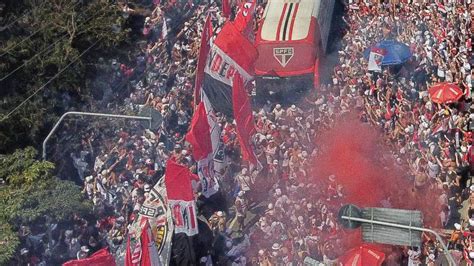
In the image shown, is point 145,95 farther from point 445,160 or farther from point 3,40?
point 445,160

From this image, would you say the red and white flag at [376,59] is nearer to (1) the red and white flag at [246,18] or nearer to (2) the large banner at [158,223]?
(1) the red and white flag at [246,18]

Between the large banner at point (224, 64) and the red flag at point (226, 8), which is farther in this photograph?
the red flag at point (226, 8)

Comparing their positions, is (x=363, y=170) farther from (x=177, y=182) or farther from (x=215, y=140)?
(x=177, y=182)

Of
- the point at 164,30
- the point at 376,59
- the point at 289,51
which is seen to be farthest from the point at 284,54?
the point at 164,30

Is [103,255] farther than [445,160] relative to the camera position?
No

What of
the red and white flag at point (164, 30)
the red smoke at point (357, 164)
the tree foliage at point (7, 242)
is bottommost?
the tree foliage at point (7, 242)

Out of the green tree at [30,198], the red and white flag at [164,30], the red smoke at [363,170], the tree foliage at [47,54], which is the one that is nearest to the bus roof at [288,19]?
the red and white flag at [164,30]

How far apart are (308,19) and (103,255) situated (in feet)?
35.0

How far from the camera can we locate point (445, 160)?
20.4 m

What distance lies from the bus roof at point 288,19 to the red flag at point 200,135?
6689mm

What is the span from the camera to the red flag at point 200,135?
62.4ft

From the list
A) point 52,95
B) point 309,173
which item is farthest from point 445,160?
point 52,95

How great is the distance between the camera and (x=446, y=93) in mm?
22141

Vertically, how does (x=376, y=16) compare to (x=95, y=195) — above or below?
above
